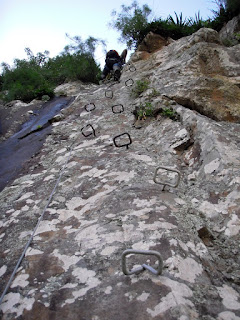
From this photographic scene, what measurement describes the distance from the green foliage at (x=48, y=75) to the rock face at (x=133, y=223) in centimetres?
559

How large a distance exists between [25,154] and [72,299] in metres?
3.19

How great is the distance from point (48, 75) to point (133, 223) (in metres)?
10.4

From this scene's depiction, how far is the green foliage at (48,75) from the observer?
8.69 m

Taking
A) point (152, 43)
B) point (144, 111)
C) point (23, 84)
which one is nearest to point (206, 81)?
point (144, 111)

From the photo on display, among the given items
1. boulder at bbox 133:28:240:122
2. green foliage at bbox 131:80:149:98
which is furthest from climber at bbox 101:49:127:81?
green foliage at bbox 131:80:149:98

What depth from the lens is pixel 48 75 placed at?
10.8m

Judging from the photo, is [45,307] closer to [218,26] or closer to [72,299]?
[72,299]

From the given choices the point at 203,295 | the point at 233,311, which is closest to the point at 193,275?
the point at 203,295

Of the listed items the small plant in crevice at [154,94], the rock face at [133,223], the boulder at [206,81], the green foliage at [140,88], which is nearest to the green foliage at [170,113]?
the rock face at [133,223]

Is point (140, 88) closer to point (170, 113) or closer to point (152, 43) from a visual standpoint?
point (170, 113)

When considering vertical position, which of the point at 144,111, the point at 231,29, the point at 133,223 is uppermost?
the point at 231,29

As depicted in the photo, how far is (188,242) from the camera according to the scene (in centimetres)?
169

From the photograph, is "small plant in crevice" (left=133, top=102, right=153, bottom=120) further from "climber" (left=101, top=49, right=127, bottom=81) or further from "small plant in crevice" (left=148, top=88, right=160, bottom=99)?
"climber" (left=101, top=49, right=127, bottom=81)

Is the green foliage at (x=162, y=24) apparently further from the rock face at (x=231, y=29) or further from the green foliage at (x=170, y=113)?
the green foliage at (x=170, y=113)
